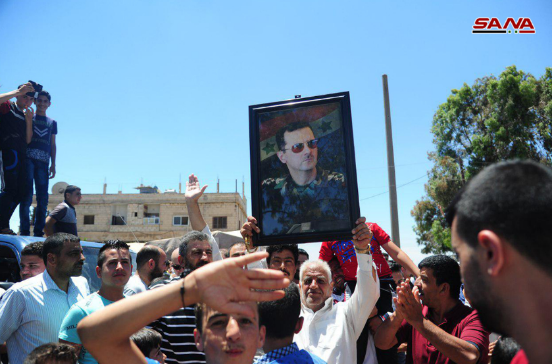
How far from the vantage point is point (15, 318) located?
4023 mm

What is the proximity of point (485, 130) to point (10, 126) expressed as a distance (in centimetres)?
2151

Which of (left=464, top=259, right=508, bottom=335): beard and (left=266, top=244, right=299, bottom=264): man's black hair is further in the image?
(left=266, top=244, right=299, bottom=264): man's black hair

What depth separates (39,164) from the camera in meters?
8.16

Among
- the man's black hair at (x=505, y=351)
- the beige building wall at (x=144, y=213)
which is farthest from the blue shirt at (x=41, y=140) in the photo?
the beige building wall at (x=144, y=213)

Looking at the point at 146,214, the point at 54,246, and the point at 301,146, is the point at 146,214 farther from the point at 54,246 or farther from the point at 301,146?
the point at 301,146

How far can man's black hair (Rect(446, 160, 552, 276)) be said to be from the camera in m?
1.30

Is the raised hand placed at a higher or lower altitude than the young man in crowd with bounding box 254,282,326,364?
higher

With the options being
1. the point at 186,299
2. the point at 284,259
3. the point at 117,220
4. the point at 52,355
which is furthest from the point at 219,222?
the point at 186,299

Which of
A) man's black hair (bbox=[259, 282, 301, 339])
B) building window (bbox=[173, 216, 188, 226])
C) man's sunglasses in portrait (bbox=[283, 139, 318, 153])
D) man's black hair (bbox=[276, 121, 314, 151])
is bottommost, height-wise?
man's black hair (bbox=[259, 282, 301, 339])

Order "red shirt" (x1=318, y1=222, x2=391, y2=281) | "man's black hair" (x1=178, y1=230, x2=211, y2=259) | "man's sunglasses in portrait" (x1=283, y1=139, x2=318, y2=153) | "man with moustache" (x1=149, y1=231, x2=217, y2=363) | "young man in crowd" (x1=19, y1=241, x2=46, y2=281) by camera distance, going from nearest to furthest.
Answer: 1. "man with moustache" (x1=149, y1=231, x2=217, y2=363)
2. "man's sunglasses in portrait" (x1=283, y1=139, x2=318, y2=153)
3. "man's black hair" (x1=178, y1=230, x2=211, y2=259)
4. "red shirt" (x1=318, y1=222, x2=391, y2=281)
5. "young man in crowd" (x1=19, y1=241, x2=46, y2=281)

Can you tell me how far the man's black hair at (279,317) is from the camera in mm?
2738

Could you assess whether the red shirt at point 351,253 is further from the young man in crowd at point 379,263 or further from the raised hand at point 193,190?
the raised hand at point 193,190

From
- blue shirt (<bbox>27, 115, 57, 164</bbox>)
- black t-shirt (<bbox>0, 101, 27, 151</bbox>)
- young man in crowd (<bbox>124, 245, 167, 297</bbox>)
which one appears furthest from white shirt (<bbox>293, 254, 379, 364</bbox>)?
blue shirt (<bbox>27, 115, 57, 164</bbox>)

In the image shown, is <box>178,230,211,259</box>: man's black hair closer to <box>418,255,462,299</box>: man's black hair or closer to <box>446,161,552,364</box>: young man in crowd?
<box>418,255,462,299</box>: man's black hair
